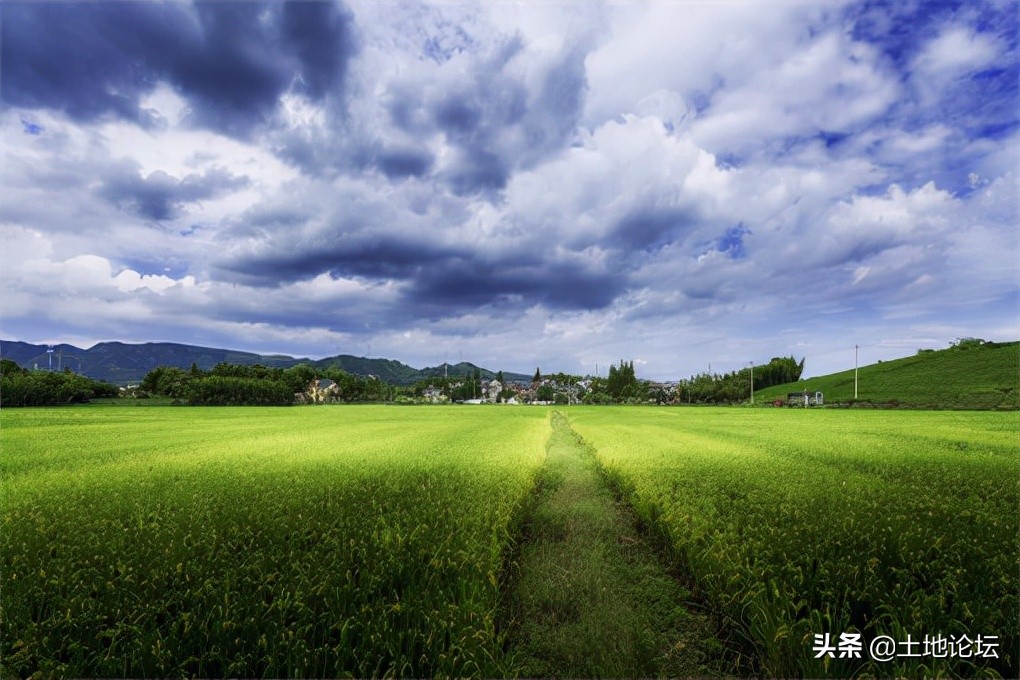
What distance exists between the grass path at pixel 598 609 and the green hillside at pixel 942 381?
2928 inches

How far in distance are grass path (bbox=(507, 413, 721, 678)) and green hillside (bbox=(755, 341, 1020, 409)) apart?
74362 mm

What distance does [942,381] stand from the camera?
83625 millimetres

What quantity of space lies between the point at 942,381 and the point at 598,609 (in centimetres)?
11049

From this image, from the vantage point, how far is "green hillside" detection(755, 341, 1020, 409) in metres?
67.2

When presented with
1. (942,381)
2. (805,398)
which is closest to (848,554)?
(805,398)

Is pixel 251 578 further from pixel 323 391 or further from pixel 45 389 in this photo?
pixel 323 391

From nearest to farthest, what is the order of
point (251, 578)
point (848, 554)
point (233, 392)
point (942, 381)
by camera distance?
1. point (251, 578)
2. point (848, 554)
3. point (942, 381)
4. point (233, 392)

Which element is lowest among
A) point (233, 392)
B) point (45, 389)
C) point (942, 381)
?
point (233, 392)

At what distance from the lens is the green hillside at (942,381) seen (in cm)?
6719

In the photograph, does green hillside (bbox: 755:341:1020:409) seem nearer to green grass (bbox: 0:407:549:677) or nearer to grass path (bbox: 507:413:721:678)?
grass path (bbox: 507:413:721:678)

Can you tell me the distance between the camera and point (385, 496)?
887 cm

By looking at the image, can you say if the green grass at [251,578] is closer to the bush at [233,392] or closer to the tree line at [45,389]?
the tree line at [45,389]

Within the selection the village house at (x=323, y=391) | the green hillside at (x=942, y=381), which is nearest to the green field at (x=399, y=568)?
the green hillside at (x=942, y=381)

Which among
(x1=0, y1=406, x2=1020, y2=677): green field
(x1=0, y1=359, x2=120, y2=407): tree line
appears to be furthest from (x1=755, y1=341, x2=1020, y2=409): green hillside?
(x1=0, y1=359, x2=120, y2=407): tree line
